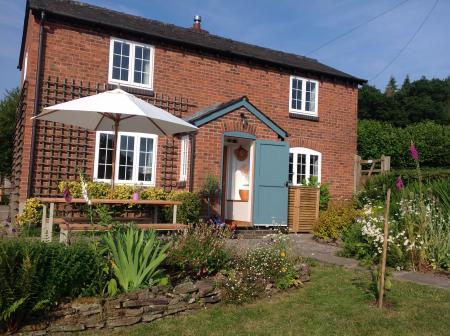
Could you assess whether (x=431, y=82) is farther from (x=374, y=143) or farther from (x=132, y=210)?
(x=132, y=210)

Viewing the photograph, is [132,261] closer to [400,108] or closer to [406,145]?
[406,145]

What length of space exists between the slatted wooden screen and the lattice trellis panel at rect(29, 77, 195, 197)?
570cm

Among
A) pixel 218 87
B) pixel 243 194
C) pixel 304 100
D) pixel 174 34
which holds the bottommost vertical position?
pixel 243 194

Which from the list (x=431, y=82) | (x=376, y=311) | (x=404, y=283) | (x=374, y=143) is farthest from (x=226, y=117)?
(x=431, y=82)

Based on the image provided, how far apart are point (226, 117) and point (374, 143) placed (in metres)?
14.8

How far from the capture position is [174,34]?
44.2 feet

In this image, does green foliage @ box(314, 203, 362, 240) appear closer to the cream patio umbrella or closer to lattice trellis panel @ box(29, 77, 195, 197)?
the cream patio umbrella

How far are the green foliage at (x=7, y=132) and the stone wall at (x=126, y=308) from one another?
24.0m

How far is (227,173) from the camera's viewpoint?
43.2ft

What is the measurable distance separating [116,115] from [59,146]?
4088 millimetres

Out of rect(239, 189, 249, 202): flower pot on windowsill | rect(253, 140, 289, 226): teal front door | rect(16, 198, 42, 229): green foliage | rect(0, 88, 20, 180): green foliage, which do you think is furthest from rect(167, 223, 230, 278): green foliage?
rect(0, 88, 20, 180): green foliage

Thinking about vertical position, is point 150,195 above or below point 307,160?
below

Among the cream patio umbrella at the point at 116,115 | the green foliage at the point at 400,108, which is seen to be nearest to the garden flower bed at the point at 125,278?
the cream patio umbrella at the point at 116,115

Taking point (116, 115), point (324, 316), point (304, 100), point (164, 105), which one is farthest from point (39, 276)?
point (304, 100)
